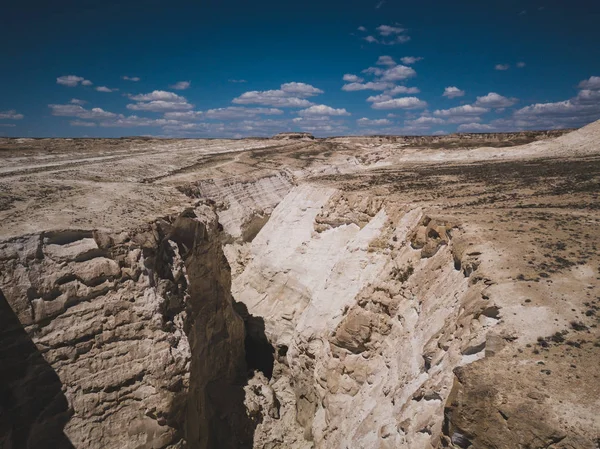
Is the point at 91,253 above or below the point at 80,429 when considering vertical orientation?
above

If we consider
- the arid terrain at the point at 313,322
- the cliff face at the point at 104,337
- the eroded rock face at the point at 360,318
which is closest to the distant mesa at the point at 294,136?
the eroded rock face at the point at 360,318

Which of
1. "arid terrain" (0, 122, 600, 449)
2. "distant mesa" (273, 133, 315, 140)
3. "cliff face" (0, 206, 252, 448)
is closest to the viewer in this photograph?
"arid terrain" (0, 122, 600, 449)

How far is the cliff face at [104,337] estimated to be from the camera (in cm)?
948

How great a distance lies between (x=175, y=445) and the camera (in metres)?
10.8

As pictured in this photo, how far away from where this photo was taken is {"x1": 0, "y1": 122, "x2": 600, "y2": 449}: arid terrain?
6.97 metres

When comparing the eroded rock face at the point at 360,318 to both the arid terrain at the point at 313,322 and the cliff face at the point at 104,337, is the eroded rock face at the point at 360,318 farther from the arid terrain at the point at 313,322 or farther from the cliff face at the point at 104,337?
the cliff face at the point at 104,337

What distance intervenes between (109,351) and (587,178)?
2500cm

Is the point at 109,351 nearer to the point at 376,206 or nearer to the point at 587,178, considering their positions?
the point at 376,206

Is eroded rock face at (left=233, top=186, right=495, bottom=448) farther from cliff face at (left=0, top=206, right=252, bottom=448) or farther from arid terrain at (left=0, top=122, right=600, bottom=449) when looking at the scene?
cliff face at (left=0, top=206, right=252, bottom=448)

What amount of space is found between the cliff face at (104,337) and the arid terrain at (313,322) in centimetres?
5

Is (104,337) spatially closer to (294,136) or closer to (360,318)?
(360,318)

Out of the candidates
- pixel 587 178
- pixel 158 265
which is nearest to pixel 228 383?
pixel 158 265

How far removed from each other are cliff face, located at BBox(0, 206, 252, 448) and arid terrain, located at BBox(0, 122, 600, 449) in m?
0.05

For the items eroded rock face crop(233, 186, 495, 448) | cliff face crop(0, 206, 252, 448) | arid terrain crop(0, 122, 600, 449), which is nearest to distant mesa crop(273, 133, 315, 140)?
eroded rock face crop(233, 186, 495, 448)
